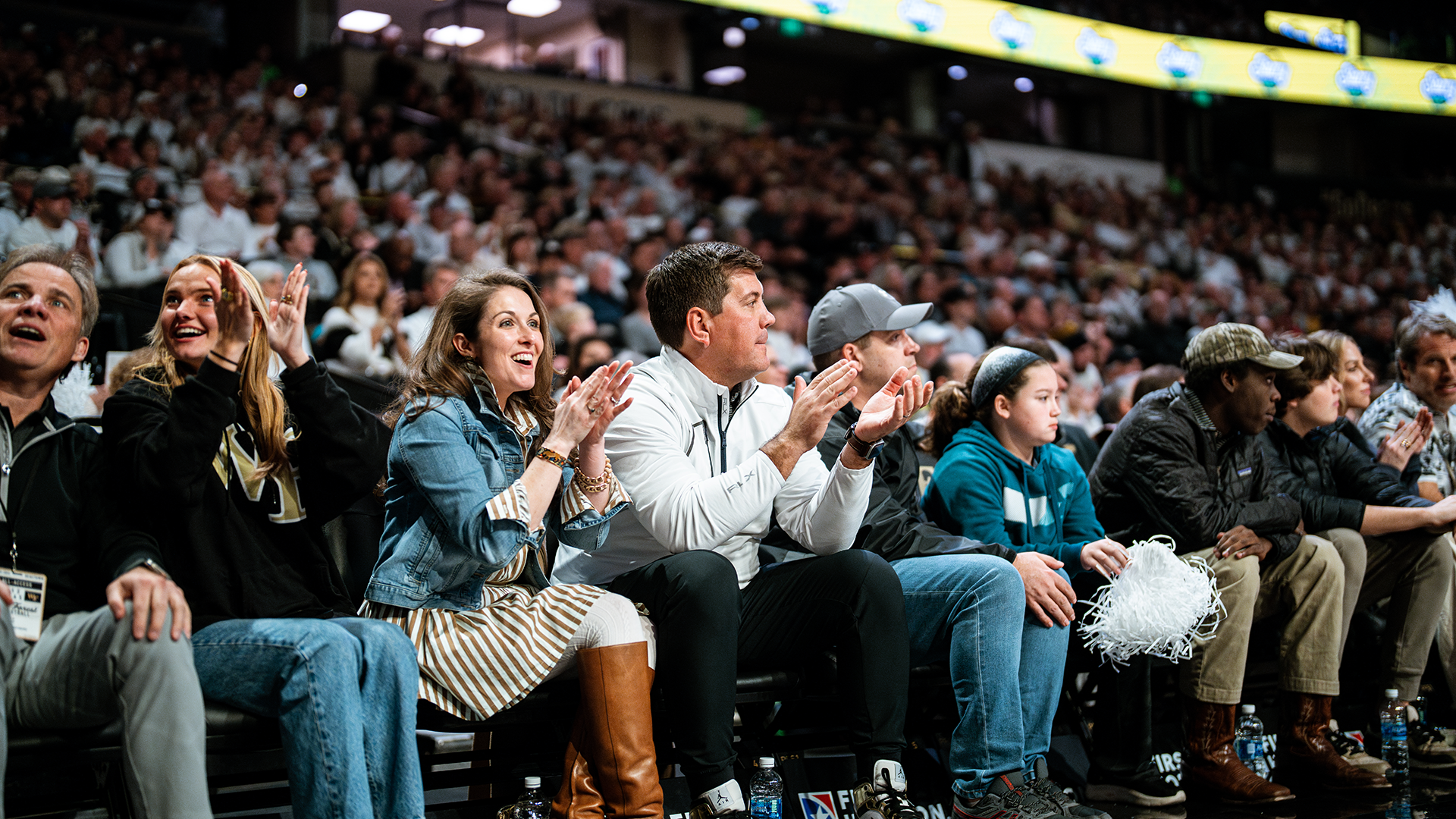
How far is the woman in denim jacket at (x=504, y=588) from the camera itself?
237 cm

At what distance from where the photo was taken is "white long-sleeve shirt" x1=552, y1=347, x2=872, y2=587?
2.62 metres

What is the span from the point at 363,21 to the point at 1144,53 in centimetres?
986

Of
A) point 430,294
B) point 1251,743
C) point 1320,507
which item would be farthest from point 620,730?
point 430,294

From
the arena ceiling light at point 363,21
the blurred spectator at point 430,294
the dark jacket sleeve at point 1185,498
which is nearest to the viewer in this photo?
the dark jacket sleeve at point 1185,498

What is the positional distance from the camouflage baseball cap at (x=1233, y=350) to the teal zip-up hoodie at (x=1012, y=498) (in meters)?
0.60

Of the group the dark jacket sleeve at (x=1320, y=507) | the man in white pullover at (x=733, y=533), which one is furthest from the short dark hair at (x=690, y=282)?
the dark jacket sleeve at (x=1320, y=507)

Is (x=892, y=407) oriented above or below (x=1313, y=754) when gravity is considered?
above

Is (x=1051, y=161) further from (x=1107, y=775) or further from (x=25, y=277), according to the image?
(x=25, y=277)

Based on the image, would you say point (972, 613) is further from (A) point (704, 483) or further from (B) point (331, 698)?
(B) point (331, 698)

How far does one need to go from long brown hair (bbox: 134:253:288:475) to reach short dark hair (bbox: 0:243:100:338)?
15 cm

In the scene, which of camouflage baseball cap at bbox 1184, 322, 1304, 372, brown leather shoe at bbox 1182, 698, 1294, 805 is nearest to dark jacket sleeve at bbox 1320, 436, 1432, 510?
camouflage baseball cap at bbox 1184, 322, 1304, 372

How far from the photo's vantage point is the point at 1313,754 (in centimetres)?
342

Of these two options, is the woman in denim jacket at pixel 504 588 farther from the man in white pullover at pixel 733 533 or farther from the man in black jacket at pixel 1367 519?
the man in black jacket at pixel 1367 519

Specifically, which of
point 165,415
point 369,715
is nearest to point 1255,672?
point 369,715
